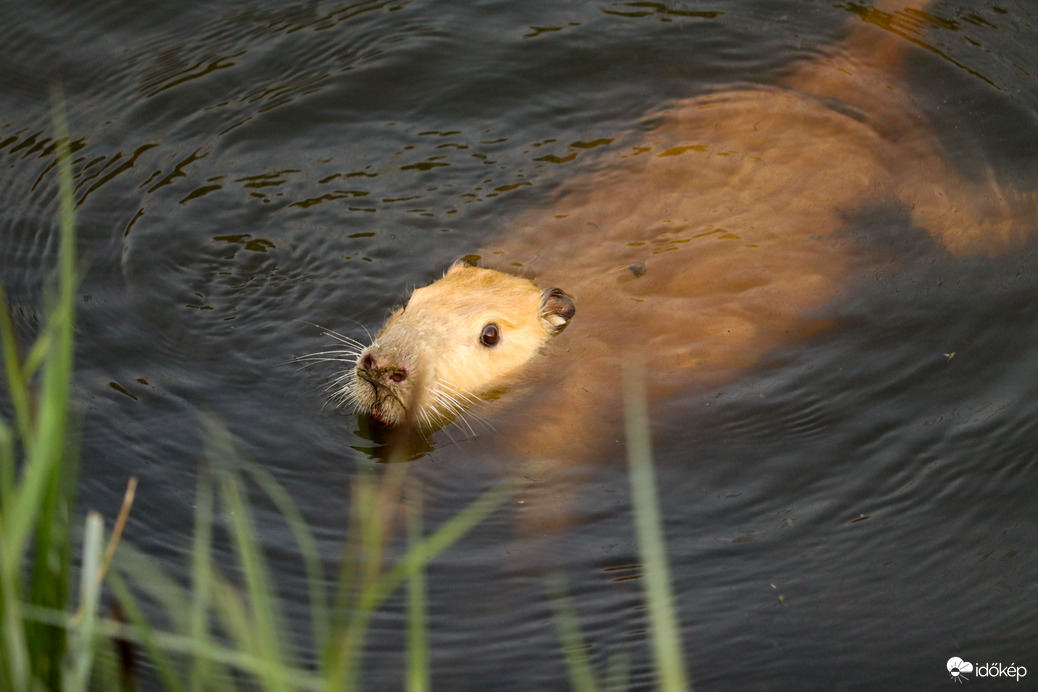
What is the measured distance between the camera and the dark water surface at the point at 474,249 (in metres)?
3.84

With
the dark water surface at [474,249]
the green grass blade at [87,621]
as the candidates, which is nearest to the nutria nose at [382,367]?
the dark water surface at [474,249]

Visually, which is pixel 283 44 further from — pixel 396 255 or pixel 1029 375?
pixel 1029 375

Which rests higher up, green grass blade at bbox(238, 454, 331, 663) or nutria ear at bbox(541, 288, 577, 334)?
nutria ear at bbox(541, 288, 577, 334)

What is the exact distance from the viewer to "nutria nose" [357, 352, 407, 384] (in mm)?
4652

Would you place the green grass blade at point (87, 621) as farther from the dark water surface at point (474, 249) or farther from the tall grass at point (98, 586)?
the dark water surface at point (474, 249)

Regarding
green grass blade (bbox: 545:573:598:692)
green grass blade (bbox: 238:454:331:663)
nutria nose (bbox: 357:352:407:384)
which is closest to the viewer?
green grass blade (bbox: 238:454:331:663)

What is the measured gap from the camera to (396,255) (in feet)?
19.2

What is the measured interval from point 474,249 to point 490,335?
98 centimetres

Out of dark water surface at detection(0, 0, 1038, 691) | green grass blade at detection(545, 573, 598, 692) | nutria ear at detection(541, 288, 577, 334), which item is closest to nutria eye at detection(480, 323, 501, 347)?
nutria ear at detection(541, 288, 577, 334)

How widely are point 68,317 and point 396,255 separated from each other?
3.77 metres

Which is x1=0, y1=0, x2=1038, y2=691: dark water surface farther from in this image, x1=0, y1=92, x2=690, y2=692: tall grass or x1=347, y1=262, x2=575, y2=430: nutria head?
x1=0, y1=92, x2=690, y2=692: tall grass

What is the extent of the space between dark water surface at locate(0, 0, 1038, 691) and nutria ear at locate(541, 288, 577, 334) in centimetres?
79

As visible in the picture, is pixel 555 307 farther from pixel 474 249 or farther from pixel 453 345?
pixel 474 249

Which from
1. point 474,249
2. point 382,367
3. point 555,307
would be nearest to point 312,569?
point 382,367
